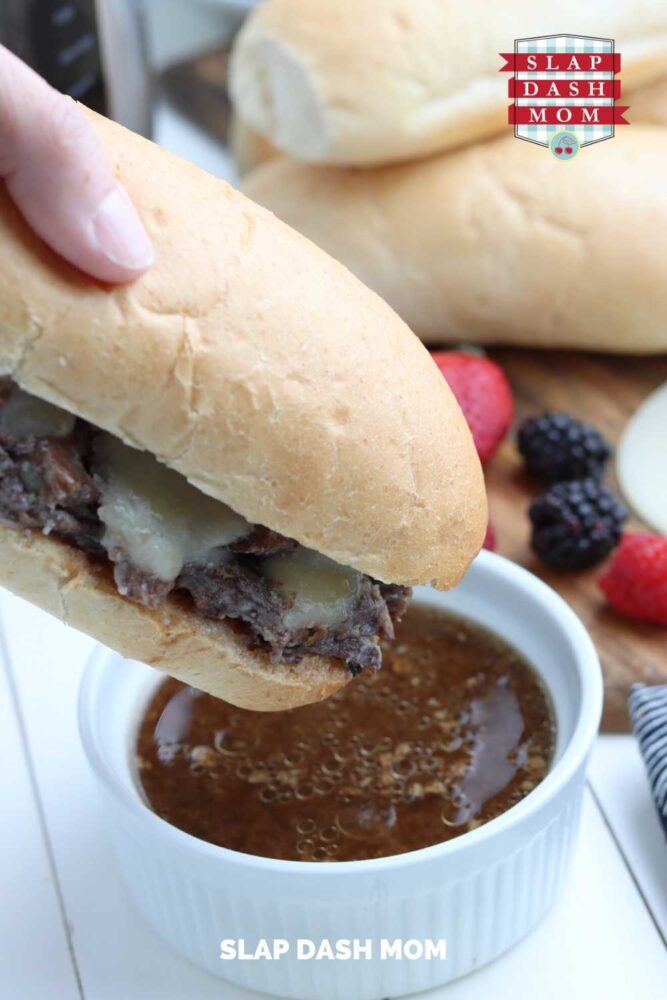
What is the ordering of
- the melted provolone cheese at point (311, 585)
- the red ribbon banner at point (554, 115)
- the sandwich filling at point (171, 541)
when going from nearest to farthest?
1. the sandwich filling at point (171, 541)
2. the melted provolone cheese at point (311, 585)
3. the red ribbon banner at point (554, 115)

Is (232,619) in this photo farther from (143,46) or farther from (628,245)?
(143,46)


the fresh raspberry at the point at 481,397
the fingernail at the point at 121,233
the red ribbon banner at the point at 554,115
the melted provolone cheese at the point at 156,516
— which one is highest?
the fingernail at the point at 121,233

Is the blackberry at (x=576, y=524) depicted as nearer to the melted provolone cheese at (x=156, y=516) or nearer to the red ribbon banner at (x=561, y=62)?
the red ribbon banner at (x=561, y=62)

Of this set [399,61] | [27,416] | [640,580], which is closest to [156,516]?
[27,416]

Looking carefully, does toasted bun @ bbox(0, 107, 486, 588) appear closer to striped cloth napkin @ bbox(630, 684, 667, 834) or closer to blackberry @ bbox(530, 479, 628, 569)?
striped cloth napkin @ bbox(630, 684, 667, 834)

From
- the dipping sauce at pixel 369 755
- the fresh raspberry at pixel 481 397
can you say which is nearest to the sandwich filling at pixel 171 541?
the dipping sauce at pixel 369 755

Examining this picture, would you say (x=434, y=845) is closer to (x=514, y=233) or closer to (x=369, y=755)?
(x=369, y=755)

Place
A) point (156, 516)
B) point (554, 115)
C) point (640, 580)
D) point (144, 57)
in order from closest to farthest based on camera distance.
→ 1. point (156, 516)
2. point (640, 580)
3. point (554, 115)
4. point (144, 57)
